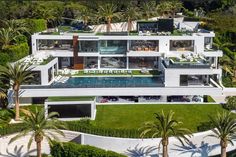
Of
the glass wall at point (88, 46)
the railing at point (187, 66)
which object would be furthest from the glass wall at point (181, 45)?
the glass wall at point (88, 46)

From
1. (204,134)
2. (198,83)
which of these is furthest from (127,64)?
(204,134)

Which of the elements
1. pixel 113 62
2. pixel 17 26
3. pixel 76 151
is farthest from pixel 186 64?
pixel 17 26

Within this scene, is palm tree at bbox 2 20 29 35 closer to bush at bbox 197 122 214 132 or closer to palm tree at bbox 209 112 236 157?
bush at bbox 197 122 214 132

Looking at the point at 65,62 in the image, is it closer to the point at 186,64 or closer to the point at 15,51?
the point at 15,51

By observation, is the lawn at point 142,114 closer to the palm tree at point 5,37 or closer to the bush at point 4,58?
the bush at point 4,58

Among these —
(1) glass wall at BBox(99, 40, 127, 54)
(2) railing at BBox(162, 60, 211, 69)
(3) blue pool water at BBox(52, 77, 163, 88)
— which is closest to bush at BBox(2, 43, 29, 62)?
(3) blue pool water at BBox(52, 77, 163, 88)
